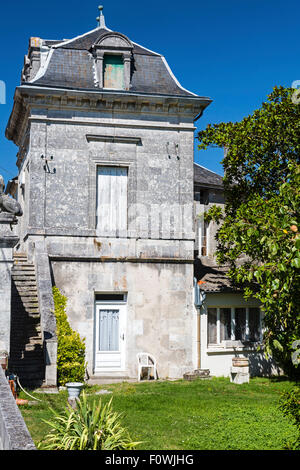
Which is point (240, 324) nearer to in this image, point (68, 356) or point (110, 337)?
point (110, 337)

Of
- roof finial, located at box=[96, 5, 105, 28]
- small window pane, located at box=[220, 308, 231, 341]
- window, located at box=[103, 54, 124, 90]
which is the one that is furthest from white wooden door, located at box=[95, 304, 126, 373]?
roof finial, located at box=[96, 5, 105, 28]

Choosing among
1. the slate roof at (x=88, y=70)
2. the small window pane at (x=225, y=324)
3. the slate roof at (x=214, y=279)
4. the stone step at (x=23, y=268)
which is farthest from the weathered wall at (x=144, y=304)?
the slate roof at (x=88, y=70)

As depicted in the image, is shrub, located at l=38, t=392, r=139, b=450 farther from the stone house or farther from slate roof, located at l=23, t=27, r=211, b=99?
slate roof, located at l=23, t=27, r=211, b=99

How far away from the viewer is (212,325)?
701 inches

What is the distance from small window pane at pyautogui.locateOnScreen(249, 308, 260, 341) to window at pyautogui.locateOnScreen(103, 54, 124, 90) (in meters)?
8.48

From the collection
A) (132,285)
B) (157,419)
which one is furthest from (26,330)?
(157,419)

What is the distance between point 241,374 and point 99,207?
655cm

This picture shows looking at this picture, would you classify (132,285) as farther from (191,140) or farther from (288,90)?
(288,90)

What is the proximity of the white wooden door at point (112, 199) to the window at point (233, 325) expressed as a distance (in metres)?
3.99

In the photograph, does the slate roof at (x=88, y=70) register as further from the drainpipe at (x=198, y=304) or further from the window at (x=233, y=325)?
the window at (x=233, y=325)

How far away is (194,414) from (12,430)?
241 inches

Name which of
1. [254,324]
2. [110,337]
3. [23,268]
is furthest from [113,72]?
[254,324]

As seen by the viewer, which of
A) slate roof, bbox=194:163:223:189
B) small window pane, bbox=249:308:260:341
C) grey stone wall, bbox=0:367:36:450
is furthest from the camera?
slate roof, bbox=194:163:223:189

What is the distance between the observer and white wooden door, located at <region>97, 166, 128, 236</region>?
56.9 feet
